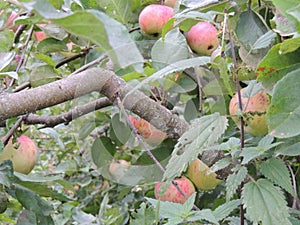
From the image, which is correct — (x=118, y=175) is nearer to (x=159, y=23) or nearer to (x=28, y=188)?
(x=28, y=188)

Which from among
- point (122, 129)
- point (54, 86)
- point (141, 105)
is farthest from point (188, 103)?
point (54, 86)

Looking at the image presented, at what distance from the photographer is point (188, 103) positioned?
4.04 ft

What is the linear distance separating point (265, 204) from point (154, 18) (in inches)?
21.8

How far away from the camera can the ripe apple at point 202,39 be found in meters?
1.09

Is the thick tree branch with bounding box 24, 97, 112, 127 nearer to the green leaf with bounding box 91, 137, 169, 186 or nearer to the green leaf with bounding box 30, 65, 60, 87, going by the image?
the green leaf with bounding box 30, 65, 60, 87

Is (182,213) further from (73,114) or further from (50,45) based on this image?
(50,45)

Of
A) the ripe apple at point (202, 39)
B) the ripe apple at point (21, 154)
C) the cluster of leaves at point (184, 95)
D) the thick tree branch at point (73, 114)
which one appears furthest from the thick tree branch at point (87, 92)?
the ripe apple at point (21, 154)

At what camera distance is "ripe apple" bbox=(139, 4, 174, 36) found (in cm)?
108

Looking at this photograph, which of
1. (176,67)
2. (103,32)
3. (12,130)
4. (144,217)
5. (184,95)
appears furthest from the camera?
(184,95)

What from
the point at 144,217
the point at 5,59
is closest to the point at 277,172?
the point at 144,217

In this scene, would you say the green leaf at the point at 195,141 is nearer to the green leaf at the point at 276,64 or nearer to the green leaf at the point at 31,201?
the green leaf at the point at 276,64

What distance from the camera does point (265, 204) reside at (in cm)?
64

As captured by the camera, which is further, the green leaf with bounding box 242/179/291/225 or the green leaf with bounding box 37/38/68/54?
the green leaf with bounding box 37/38/68/54

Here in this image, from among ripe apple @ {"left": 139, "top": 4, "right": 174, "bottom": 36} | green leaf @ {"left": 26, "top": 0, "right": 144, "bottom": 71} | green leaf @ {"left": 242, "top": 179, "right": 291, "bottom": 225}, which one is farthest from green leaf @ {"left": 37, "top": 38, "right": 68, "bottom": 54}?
green leaf @ {"left": 26, "top": 0, "right": 144, "bottom": 71}
